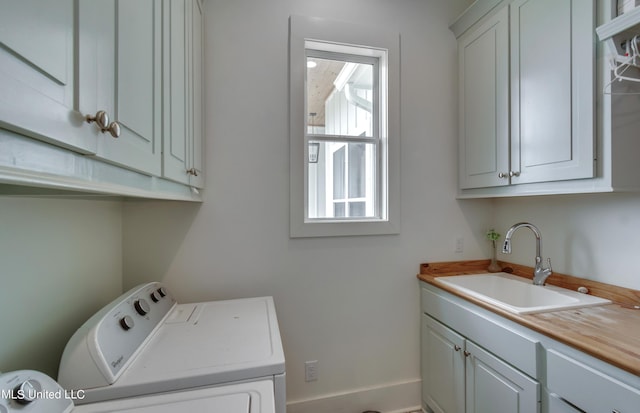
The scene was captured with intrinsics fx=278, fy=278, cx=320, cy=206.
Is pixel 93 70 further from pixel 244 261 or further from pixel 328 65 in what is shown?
pixel 328 65

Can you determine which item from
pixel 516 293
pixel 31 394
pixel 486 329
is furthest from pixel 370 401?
pixel 31 394

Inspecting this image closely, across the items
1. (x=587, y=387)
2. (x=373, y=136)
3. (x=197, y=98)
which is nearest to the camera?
(x=587, y=387)

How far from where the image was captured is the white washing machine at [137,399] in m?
0.62

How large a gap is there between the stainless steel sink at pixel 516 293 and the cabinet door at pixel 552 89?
629 mm

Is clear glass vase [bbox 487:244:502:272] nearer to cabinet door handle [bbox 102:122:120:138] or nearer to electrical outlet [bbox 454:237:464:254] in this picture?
electrical outlet [bbox 454:237:464:254]

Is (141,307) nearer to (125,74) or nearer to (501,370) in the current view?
(125,74)

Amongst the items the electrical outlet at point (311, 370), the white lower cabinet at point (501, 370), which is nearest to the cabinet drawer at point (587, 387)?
the white lower cabinet at point (501, 370)

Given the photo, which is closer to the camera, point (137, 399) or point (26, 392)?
point (26, 392)

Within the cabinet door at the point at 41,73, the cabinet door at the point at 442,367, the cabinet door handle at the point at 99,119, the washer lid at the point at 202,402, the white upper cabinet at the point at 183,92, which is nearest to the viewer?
the cabinet door at the point at 41,73

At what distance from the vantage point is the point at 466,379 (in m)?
1.50

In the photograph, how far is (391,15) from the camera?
193 centimetres

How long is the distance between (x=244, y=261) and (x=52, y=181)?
4.30 feet

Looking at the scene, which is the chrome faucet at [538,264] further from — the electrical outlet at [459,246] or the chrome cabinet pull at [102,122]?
the chrome cabinet pull at [102,122]

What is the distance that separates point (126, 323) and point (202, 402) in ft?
1.43
